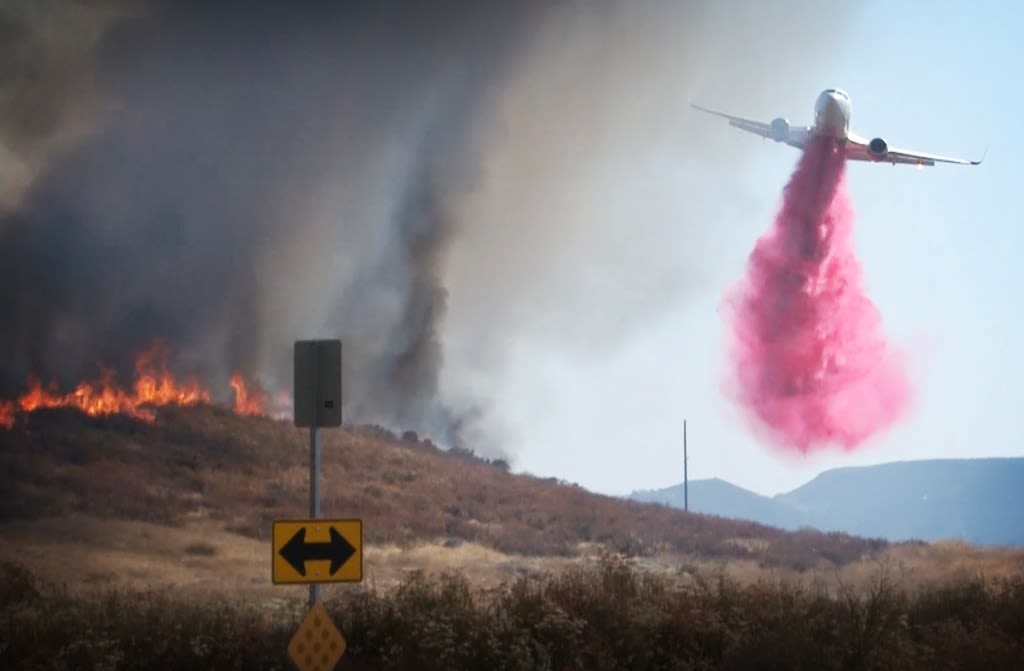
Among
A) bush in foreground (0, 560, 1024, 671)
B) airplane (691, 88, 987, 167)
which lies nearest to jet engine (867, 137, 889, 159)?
airplane (691, 88, 987, 167)

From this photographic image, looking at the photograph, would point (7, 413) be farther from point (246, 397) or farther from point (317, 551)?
point (317, 551)

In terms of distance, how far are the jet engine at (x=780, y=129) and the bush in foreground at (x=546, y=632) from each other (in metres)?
36.0

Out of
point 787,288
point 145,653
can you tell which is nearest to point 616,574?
point 145,653

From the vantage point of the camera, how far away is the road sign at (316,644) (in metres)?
14.9

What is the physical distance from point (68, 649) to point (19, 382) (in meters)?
50.6

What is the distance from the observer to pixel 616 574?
838 inches

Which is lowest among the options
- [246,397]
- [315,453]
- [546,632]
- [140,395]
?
[546,632]

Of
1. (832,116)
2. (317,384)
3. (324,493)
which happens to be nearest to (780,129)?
(832,116)

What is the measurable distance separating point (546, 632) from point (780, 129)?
40.0m

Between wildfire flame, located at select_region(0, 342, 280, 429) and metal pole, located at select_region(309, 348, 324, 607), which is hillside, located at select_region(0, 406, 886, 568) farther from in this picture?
metal pole, located at select_region(309, 348, 324, 607)

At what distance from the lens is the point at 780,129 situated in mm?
54656

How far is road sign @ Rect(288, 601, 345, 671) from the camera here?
1490cm

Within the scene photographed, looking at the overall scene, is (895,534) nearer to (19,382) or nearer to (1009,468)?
(1009,468)

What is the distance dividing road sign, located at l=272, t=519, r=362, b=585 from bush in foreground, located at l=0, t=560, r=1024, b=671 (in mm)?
2287
